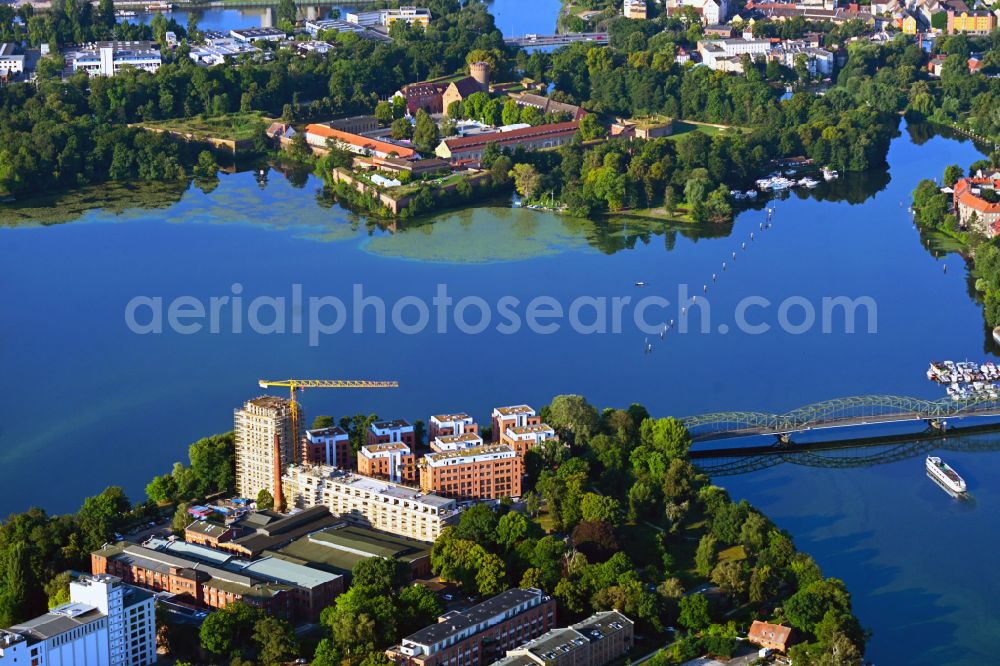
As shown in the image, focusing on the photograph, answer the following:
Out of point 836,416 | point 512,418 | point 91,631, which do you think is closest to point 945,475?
point 836,416

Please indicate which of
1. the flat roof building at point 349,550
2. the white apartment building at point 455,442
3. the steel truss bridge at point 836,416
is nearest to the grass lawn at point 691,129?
the steel truss bridge at point 836,416

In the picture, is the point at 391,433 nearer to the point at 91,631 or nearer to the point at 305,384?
the point at 305,384

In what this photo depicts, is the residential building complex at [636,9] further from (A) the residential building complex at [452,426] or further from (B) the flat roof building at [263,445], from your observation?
(B) the flat roof building at [263,445]

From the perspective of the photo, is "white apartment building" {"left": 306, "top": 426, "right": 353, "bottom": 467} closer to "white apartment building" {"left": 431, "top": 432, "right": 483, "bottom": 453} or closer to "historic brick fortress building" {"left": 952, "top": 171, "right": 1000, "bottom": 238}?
"white apartment building" {"left": 431, "top": 432, "right": 483, "bottom": 453}

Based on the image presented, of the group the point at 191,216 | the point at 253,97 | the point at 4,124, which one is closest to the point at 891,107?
the point at 253,97

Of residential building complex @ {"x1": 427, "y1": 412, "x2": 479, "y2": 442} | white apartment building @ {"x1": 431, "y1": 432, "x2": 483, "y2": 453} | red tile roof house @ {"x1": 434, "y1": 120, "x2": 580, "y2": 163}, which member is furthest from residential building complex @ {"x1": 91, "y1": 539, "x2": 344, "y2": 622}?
red tile roof house @ {"x1": 434, "y1": 120, "x2": 580, "y2": 163}
